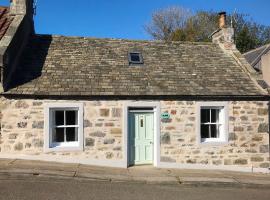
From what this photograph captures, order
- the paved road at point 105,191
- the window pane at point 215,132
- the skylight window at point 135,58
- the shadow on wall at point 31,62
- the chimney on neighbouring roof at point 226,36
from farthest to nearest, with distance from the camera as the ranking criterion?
the chimney on neighbouring roof at point 226,36
the skylight window at point 135,58
the window pane at point 215,132
the shadow on wall at point 31,62
the paved road at point 105,191

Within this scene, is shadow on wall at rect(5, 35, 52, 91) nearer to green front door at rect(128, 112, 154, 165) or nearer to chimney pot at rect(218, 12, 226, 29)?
green front door at rect(128, 112, 154, 165)

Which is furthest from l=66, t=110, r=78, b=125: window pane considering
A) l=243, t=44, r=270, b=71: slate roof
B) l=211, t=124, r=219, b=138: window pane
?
l=243, t=44, r=270, b=71: slate roof

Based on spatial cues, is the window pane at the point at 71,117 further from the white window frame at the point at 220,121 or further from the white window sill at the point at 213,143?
the white window sill at the point at 213,143

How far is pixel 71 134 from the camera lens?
1313cm

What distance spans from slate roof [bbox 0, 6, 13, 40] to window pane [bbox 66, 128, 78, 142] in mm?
4431

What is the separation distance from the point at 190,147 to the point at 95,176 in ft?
14.3

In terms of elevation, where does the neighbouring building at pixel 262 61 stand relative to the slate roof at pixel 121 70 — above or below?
above

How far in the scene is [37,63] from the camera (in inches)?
550

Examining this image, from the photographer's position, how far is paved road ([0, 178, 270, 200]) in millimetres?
8812

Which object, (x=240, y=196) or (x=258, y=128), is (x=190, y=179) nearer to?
(x=240, y=196)

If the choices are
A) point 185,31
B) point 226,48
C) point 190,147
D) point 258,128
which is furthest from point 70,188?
point 185,31

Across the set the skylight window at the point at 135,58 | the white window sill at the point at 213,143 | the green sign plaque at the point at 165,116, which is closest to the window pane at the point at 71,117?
the green sign plaque at the point at 165,116

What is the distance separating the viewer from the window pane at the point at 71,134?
43.0ft

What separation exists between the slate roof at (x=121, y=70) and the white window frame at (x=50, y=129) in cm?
46
